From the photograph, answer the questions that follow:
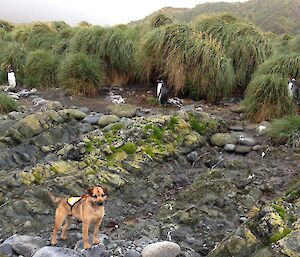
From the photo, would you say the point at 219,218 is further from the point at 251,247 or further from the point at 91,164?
the point at 91,164

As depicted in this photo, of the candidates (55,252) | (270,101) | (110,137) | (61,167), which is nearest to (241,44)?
(270,101)

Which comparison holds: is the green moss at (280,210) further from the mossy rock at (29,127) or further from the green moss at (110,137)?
the mossy rock at (29,127)

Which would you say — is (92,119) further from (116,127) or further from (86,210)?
(86,210)

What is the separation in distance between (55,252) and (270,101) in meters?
6.15

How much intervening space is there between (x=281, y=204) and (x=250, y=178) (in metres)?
2.10

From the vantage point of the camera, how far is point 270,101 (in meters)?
9.05

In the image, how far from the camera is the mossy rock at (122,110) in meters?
9.21

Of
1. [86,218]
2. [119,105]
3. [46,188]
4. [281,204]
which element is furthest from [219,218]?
[119,105]

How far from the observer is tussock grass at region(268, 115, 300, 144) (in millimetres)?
7703

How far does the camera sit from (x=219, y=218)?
5332mm

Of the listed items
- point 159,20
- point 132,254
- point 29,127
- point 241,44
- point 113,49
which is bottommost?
point 132,254

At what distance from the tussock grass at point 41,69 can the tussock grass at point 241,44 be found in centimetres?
414

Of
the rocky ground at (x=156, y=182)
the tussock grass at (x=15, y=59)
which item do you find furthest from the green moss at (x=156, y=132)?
the tussock grass at (x=15, y=59)

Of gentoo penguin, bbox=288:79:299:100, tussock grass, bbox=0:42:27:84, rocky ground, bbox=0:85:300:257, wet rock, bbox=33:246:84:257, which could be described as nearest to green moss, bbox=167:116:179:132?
rocky ground, bbox=0:85:300:257
